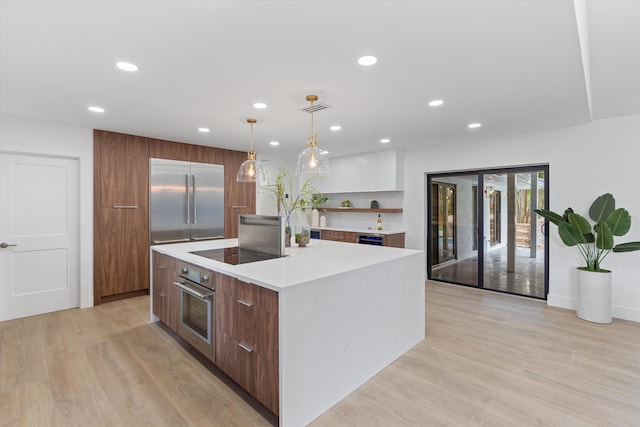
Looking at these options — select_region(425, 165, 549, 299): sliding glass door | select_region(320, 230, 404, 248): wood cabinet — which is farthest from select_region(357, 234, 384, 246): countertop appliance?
select_region(425, 165, 549, 299): sliding glass door

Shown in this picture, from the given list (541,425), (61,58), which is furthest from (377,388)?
(61,58)

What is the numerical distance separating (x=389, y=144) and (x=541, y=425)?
→ 13.3 feet

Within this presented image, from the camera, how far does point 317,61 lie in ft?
7.32

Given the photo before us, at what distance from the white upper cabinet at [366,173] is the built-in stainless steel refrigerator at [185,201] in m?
2.26

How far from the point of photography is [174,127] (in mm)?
4078

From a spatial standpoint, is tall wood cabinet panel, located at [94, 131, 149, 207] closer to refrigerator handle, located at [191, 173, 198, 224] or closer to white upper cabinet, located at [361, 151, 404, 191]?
refrigerator handle, located at [191, 173, 198, 224]

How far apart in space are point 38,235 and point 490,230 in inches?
244

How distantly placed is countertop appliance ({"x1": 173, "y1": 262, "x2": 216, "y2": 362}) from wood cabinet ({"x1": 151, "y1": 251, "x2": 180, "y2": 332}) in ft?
0.37

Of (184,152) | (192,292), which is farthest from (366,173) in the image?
(192,292)

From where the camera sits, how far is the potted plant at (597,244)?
3.46m

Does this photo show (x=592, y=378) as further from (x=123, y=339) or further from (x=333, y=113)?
(x=123, y=339)

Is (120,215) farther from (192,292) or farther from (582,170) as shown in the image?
(582,170)

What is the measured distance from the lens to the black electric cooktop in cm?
270

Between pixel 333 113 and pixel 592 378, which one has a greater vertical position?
pixel 333 113
